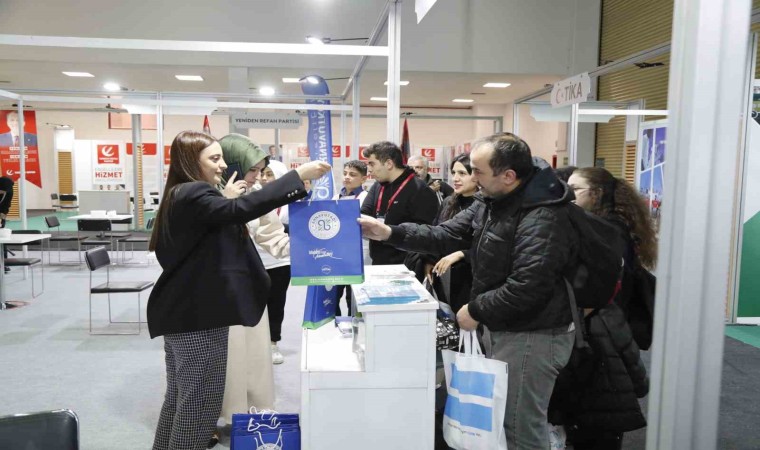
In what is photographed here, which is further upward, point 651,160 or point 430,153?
point 430,153

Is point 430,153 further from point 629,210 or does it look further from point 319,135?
point 629,210

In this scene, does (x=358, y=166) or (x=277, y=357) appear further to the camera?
(x=358, y=166)

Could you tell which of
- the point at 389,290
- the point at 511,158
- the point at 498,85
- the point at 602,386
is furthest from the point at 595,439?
the point at 498,85

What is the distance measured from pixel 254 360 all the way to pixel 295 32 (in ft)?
26.1

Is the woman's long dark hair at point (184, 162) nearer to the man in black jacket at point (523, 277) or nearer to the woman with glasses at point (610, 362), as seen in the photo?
the man in black jacket at point (523, 277)

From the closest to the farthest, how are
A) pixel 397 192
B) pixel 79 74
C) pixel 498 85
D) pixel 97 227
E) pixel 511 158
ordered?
pixel 511 158
pixel 397 192
pixel 97 227
pixel 79 74
pixel 498 85

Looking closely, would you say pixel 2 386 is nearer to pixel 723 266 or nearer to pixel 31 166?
pixel 723 266

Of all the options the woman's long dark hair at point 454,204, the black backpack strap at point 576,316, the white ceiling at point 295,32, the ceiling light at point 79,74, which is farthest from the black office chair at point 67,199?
the black backpack strap at point 576,316

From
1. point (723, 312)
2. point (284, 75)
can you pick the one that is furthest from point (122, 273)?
point (723, 312)

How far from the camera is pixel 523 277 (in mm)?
1992

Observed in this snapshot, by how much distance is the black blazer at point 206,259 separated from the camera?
203cm

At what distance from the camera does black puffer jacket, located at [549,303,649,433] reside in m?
2.34

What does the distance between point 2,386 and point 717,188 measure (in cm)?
454

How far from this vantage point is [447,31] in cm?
998
